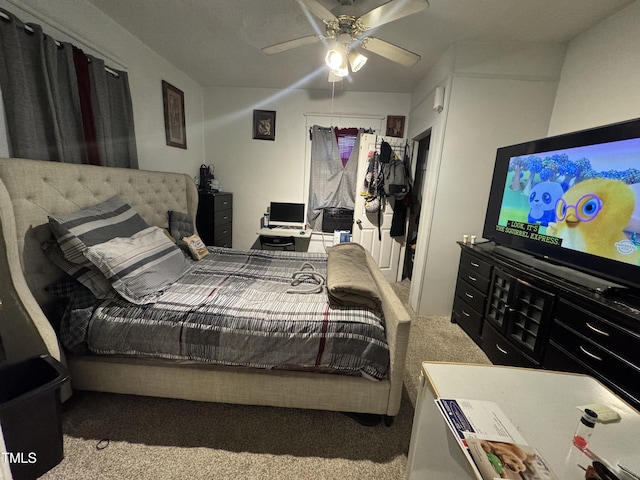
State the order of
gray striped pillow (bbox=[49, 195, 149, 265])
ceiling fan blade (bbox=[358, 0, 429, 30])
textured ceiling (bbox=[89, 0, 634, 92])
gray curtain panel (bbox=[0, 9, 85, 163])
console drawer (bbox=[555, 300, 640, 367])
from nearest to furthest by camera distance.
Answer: console drawer (bbox=[555, 300, 640, 367])
ceiling fan blade (bbox=[358, 0, 429, 30])
gray striped pillow (bbox=[49, 195, 149, 265])
gray curtain panel (bbox=[0, 9, 85, 163])
textured ceiling (bbox=[89, 0, 634, 92])

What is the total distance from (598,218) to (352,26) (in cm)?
176

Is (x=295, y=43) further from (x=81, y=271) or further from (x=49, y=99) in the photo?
(x=81, y=271)

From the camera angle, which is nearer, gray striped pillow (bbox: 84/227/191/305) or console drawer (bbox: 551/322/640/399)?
console drawer (bbox: 551/322/640/399)

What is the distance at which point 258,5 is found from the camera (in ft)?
6.10

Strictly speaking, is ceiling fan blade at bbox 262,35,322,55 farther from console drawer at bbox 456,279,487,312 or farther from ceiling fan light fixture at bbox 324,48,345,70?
console drawer at bbox 456,279,487,312

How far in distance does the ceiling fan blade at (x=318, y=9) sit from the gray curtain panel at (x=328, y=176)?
222 centimetres

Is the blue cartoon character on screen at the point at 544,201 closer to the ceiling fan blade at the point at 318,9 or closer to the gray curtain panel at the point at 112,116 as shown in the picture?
the ceiling fan blade at the point at 318,9

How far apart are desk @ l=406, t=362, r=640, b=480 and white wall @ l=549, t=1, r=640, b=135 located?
1846 millimetres

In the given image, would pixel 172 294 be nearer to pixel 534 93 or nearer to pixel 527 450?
pixel 527 450

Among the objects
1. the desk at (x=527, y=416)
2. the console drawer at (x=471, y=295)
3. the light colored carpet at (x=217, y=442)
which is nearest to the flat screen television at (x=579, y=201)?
the console drawer at (x=471, y=295)

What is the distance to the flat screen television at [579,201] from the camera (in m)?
1.30

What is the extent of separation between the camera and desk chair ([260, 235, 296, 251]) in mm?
3777

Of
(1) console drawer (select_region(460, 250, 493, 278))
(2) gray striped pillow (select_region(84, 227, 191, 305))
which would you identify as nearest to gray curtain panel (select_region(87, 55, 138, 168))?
(2) gray striped pillow (select_region(84, 227, 191, 305))

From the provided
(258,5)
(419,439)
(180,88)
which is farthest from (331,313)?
(180,88)
